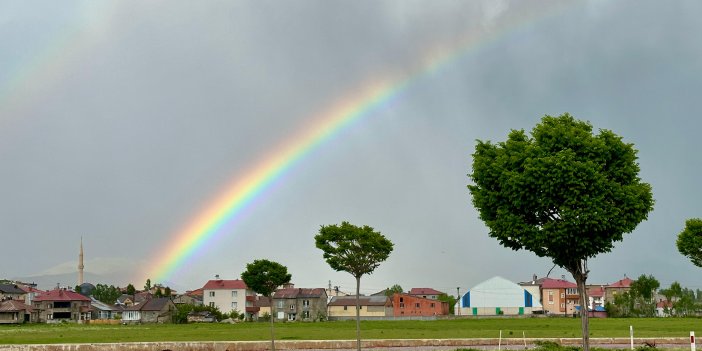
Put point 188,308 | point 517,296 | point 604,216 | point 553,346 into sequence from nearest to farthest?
point 604,216 → point 553,346 → point 188,308 → point 517,296

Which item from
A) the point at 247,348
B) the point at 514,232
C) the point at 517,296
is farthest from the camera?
the point at 517,296

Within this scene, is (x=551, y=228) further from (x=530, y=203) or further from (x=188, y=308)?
(x=188, y=308)

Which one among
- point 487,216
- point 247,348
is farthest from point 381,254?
point 487,216

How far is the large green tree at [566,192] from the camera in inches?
1240

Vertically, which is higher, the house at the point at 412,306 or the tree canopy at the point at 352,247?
the tree canopy at the point at 352,247

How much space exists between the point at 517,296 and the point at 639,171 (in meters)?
143

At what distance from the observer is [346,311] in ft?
568

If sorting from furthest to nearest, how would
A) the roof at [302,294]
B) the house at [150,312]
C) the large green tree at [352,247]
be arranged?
Answer: the roof at [302,294], the house at [150,312], the large green tree at [352,247]

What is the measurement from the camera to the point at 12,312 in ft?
510

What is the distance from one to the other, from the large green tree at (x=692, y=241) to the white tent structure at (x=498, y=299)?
10413 cm

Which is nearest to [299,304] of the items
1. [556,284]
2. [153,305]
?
[153,305]

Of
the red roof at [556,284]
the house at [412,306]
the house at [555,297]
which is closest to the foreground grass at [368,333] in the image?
the house at [412,306]

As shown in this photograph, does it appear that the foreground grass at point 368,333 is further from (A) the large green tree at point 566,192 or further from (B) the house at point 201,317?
(B) the house at point 201,317

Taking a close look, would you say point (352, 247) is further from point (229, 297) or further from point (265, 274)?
point (229, 297)
